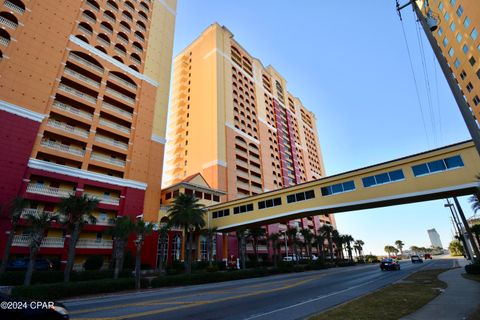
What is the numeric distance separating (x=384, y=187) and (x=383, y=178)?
3.52ft

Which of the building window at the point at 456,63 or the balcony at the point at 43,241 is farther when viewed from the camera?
the building window at the point at 456,63

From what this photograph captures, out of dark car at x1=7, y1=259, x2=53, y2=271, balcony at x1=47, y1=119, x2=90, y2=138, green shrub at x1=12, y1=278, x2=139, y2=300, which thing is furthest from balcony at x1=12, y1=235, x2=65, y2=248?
balcony at x1=47, y1=119, x2=90, y2=138

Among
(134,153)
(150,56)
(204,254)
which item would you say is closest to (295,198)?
(204,254)

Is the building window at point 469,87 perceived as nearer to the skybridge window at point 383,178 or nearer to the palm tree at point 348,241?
the skybridge window at point 383,178

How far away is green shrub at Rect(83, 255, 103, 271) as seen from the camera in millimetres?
30594

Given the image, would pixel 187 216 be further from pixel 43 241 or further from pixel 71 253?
pixel 43 241

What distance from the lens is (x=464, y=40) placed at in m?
46.2

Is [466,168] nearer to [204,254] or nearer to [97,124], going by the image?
[204,254]

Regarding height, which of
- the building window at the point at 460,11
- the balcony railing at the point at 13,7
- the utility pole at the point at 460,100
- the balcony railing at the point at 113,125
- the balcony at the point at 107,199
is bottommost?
the utility pole at the point at 460,100

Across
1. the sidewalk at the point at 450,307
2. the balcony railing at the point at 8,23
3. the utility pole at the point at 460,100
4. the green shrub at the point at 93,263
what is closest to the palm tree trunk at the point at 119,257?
the green shrub at the point at 93,263

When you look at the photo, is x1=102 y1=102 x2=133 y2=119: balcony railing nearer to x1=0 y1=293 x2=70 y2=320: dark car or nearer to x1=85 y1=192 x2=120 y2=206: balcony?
x1=85 y1=192 x2=120 y2=206: balcony

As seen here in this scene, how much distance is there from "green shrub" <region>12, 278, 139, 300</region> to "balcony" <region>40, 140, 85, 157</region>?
21327 mm

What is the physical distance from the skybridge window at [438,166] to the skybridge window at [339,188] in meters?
6.65

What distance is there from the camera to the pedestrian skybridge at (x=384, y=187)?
950 inches
